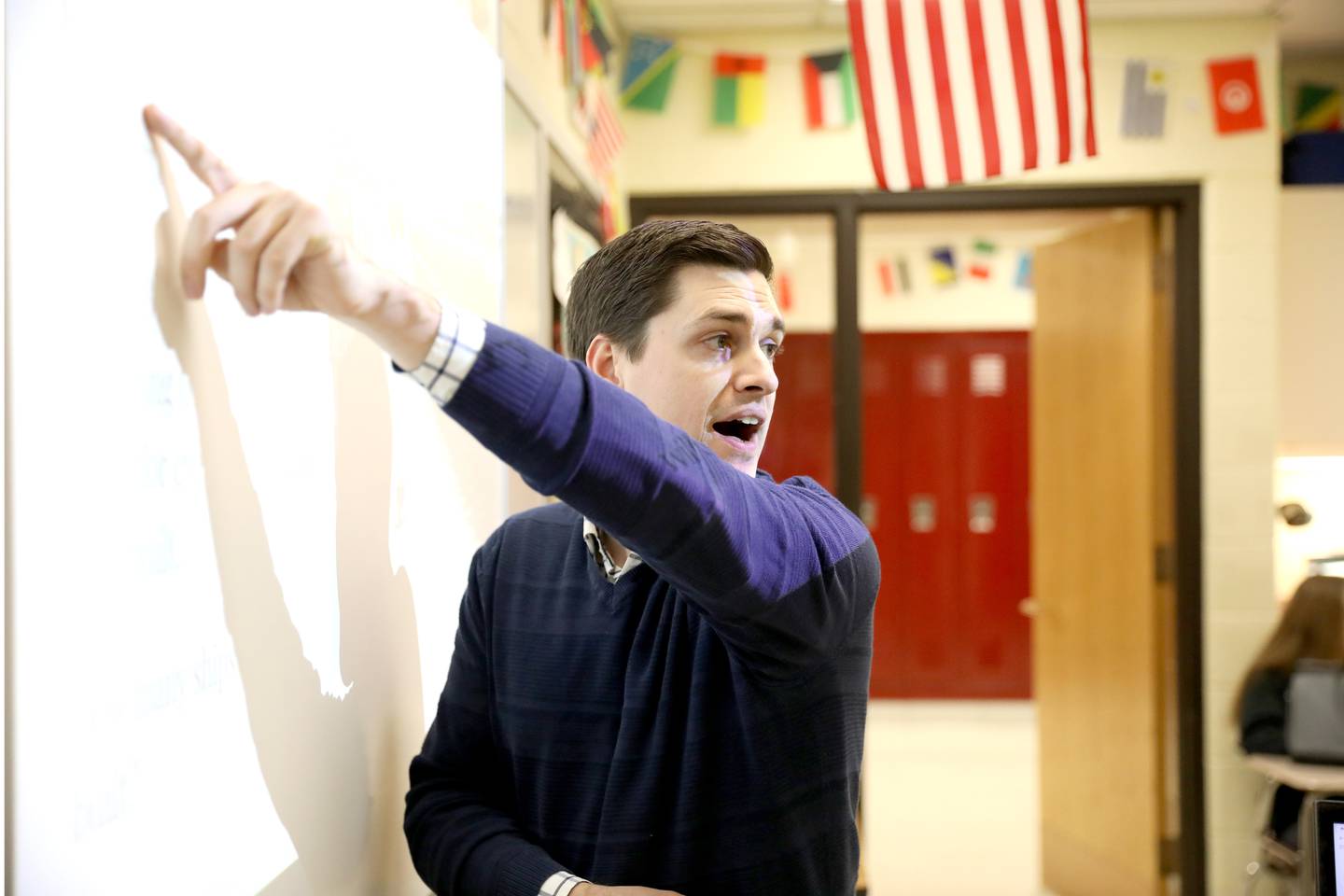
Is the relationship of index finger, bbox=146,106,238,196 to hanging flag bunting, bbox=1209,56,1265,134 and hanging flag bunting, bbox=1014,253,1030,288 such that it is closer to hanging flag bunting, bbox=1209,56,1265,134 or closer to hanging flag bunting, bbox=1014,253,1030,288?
hanging flag bunting, bbox=1209,56,1265,134

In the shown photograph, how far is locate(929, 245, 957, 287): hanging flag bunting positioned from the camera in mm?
6043

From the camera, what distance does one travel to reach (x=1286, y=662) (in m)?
3.03

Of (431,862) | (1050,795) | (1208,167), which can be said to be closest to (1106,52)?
(1208,167)

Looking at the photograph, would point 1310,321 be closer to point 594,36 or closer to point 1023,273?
point 594,36

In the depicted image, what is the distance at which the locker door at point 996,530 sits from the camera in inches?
232

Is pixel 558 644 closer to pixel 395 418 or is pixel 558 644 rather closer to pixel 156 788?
pixel 395 418

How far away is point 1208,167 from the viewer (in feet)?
10.5

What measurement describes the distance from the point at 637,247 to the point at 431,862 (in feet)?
2.03

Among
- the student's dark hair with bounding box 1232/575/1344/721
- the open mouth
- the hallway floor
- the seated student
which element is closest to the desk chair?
the seated student

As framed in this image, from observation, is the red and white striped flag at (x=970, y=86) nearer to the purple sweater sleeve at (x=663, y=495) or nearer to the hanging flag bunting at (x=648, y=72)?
the hanging flag bunting at (x=648, y=72)

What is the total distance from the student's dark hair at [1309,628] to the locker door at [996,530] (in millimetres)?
2795

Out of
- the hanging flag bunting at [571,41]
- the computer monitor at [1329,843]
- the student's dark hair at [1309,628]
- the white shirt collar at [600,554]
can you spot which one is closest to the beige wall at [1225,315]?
the student's dark hair at [1309,628]

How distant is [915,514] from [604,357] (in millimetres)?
5047

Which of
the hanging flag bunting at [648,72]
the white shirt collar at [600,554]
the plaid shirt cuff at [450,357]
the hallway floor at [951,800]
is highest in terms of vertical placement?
the hanging flag bunting at [648,72]
